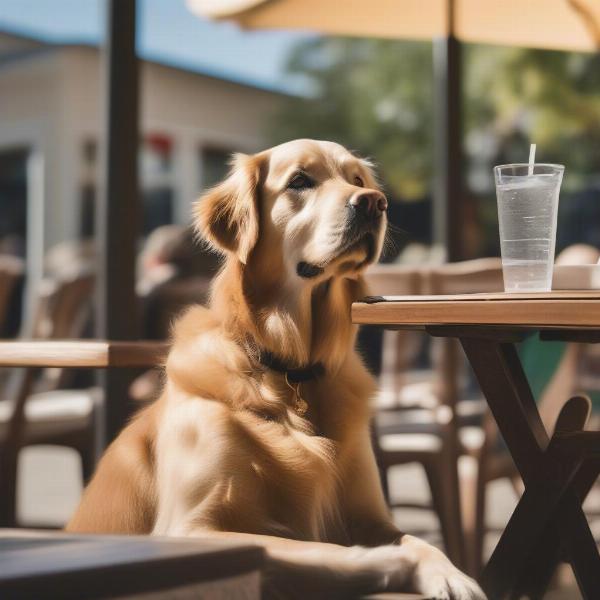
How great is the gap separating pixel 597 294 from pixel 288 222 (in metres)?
0.98

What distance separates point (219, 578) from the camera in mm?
1252

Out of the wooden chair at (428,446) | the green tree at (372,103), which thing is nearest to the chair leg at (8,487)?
the wooden chair at (428,446)

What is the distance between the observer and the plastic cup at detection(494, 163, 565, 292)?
6.24 ft

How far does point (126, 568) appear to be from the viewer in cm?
117

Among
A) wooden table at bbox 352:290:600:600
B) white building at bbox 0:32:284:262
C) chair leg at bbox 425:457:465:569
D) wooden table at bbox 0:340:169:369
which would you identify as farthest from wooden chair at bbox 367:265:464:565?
white building at bbox 0:32:284:262

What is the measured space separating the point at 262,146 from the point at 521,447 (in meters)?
15.0

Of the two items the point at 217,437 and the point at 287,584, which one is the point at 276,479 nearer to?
the point at 217,437

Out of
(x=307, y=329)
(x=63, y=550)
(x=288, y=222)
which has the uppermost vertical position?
(x=288, y=222)

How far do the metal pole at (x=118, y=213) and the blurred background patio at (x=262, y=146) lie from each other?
64 mm

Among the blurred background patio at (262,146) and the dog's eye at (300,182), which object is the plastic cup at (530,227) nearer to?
the dog's eye at (300,182)

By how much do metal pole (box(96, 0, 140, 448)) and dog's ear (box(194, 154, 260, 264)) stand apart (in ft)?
3.69

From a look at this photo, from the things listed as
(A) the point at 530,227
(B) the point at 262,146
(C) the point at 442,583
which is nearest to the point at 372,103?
(B) the point at 262,146

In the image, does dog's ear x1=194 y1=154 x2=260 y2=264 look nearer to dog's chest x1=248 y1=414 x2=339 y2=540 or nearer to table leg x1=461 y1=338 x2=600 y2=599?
dog's chest x1=248 y1=414 x2=339 y2=540

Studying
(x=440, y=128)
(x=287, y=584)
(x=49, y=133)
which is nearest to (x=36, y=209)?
(x=49, y=133)
